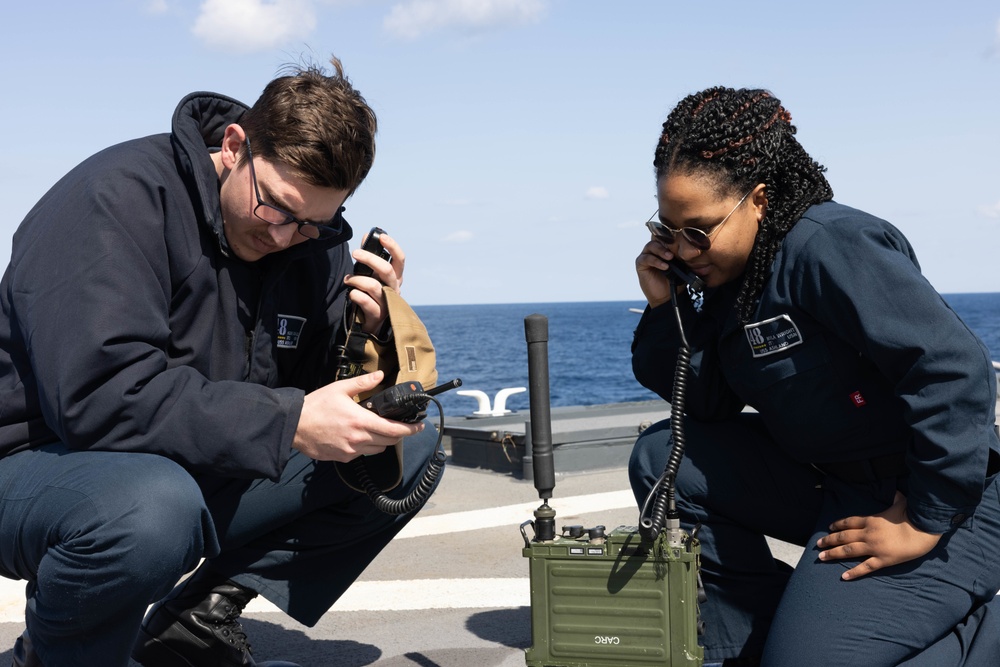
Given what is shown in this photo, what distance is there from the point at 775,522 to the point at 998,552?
0.62 metres

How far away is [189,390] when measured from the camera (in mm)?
2584

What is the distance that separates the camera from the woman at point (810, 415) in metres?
2.57

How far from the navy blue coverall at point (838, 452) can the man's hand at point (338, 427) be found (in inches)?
37.6

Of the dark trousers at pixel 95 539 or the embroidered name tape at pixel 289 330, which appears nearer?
the dark trousers at pixel 95 539

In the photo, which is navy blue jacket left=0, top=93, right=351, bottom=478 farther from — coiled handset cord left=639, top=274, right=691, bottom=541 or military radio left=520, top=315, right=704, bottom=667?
coiled handset cord left=639, top=274, right=691, bottom=541

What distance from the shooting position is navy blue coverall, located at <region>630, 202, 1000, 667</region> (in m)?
2.55

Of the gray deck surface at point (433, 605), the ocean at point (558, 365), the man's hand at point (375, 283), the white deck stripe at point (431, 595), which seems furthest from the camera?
the ocean at point (558, 365)

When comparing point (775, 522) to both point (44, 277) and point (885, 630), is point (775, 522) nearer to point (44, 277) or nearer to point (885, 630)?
point (885, 630)

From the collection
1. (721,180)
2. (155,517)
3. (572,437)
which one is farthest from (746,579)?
(572,437)

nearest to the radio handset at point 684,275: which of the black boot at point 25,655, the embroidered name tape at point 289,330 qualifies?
the embroidered name tape at point 289,330

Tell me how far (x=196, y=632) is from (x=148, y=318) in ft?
3.35

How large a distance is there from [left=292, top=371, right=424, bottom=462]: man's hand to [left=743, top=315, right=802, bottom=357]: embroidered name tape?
40.0 inches

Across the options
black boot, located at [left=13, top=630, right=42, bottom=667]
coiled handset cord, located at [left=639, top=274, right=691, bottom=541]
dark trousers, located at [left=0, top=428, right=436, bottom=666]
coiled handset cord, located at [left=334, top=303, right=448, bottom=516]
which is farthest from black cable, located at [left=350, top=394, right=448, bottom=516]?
black boot, located at [left=13, top=630, right=42, bottom=667]

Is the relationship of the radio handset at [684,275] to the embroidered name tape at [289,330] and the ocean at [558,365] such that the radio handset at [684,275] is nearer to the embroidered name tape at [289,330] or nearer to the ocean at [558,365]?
the embroidered name tape at [289,330]
